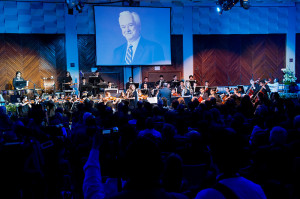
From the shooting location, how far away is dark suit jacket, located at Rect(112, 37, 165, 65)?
50.5 ft

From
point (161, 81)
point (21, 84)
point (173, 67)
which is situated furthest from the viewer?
point (173, 67)

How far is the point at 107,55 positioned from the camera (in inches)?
603

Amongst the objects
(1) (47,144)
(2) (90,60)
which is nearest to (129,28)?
(2) (90,60)

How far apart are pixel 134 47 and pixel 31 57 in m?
5.61

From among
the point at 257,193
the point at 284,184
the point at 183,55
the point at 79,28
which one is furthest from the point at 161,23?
the point at 257,193

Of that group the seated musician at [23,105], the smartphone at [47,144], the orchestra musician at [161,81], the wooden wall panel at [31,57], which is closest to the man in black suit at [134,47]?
the orchestra musician at [161,81]

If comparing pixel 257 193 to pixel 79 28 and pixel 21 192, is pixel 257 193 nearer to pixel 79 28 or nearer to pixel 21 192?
pixel 21 192

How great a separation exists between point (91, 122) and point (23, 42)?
12800 mm

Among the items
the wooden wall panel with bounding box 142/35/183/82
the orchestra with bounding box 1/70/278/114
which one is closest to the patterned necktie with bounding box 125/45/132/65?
the wooden wall panel with bounding box 142/35/183/82

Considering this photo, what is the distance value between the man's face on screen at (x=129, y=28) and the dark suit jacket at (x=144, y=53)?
0.42m

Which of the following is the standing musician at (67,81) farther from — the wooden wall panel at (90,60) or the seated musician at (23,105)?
the seated musician at (23,105)

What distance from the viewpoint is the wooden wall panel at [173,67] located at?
16.2m

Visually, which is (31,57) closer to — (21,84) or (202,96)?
(21,84)

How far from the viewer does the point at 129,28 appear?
15375mm
